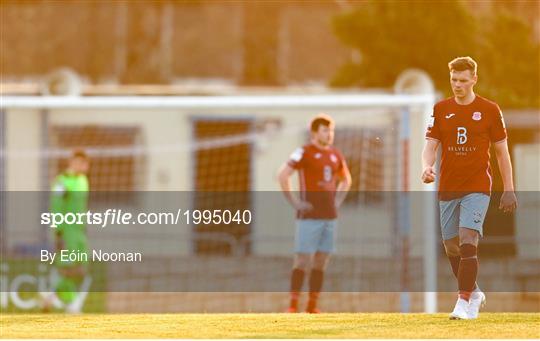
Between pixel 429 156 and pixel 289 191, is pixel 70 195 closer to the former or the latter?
pixel 289 191

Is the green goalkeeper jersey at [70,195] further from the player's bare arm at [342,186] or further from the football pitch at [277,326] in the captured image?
the football pitch at [277,326]

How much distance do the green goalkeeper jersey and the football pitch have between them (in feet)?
19.5

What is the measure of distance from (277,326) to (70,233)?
25.4ft

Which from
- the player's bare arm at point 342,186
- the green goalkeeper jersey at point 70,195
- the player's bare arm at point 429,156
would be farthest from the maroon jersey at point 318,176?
the green goalkeeper jersey at point 70,195

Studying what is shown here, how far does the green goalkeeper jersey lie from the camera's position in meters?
17.5

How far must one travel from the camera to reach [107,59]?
41562mm

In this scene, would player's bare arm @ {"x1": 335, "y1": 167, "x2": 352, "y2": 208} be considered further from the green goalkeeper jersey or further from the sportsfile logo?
the green goalkeeper jersey

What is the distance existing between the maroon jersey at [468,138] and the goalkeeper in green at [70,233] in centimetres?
795

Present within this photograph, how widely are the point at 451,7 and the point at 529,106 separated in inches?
86.0

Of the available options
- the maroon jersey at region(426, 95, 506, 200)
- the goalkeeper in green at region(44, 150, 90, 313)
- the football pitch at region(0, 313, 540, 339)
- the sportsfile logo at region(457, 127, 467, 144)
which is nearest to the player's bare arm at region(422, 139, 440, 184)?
the maroon jersey at region(426, 95, 506, 200)

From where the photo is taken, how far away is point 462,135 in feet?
32.7

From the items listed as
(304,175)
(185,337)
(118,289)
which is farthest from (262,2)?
(185,337)

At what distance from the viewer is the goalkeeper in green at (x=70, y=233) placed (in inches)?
689

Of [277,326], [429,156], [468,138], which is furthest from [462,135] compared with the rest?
[277,326]
